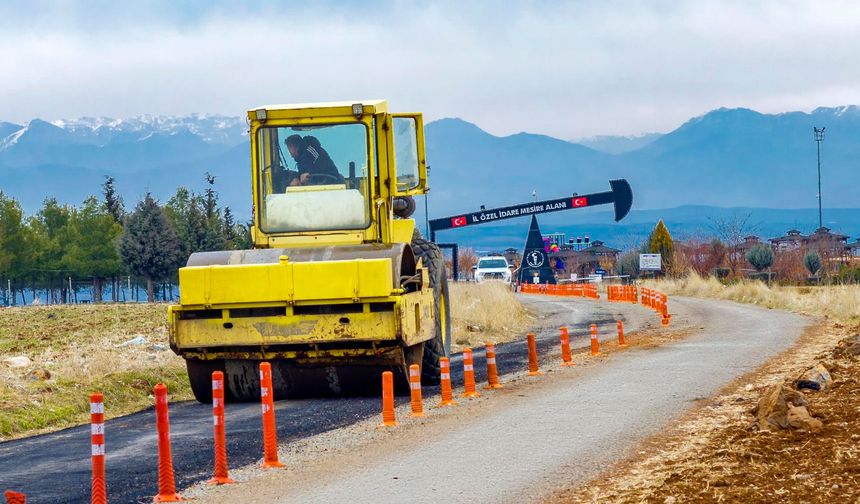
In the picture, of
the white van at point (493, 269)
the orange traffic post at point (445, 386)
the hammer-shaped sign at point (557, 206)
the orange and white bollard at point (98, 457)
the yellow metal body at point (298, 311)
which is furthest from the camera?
the white van at point (493, 269)

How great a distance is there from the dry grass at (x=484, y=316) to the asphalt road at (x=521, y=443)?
37.8 ft

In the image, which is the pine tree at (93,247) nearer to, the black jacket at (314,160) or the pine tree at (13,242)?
the pine tree at (13,242)

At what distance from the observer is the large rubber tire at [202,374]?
17375mm

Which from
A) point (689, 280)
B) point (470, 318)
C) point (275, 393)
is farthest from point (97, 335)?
→ point (689, 280)

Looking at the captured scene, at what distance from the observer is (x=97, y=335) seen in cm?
3459

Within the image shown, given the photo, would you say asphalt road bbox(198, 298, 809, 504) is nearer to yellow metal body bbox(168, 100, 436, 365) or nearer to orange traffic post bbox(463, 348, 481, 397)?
orange traffic post bbox(463, 348, 481, 397)

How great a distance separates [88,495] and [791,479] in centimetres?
583

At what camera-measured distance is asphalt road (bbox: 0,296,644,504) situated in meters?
11.6

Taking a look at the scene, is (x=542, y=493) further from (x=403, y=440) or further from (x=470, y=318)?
(x=470, y=318)

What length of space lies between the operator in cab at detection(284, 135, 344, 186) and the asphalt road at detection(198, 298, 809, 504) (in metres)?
4.03

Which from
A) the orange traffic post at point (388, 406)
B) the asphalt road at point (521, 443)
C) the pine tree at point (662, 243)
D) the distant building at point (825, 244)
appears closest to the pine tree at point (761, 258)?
the pine tree at point (662, 243)

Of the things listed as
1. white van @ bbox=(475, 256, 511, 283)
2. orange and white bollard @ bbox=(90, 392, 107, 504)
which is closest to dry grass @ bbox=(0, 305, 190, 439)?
orange and white bollard @ bbox=(90, 392, 107, 504)

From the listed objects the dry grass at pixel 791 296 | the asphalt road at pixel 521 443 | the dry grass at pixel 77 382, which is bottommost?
the dry grass at pixel 791 296

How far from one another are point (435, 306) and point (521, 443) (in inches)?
224
